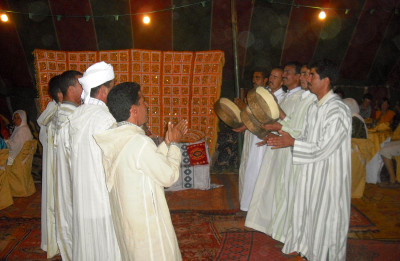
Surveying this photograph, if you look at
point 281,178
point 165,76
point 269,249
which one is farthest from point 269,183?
point 165,76

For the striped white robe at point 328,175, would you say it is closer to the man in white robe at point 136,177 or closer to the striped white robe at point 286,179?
the striped white robe at point 286,179

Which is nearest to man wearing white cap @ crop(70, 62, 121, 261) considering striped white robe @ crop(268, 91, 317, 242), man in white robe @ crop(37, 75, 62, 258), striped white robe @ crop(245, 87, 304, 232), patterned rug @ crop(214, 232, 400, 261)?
man in white robe @ crop(37, 75, 62, 258)

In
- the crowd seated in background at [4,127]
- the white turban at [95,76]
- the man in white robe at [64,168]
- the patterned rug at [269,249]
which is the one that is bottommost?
the patterned rug at [269,249]

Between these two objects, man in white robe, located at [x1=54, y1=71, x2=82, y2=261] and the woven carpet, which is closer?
man in white robe, located at [x1=54, y1=71, x2=82, y2=261]

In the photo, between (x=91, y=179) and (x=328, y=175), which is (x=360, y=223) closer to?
(x=328, y=175)

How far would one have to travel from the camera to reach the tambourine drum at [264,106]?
112 inches

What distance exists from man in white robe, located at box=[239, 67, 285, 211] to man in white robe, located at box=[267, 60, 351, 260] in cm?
123

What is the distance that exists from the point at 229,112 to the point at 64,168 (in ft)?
6.31

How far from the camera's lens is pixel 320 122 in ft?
9.02

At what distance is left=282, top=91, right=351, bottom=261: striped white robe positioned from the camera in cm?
261

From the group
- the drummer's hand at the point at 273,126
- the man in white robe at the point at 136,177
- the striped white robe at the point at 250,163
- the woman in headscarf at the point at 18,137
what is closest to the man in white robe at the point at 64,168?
the man in white robe at the point at 136,177

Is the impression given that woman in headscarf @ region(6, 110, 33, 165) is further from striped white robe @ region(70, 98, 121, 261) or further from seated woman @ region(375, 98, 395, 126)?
seated woman @ region(375, 98, 395, 126)

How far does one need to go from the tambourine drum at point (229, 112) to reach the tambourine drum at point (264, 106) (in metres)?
0.81

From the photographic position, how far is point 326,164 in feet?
8.93
